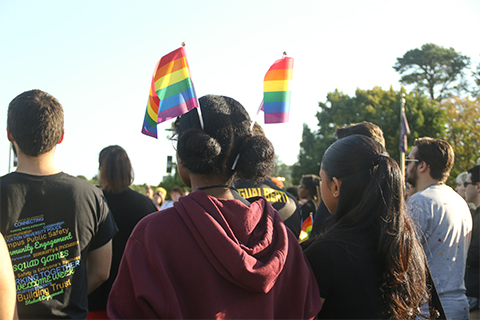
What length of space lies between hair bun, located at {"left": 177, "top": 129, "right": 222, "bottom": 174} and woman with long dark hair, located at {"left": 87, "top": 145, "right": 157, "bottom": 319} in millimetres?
1957

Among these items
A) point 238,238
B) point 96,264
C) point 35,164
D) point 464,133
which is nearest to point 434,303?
point 238,238

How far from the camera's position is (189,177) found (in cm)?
179

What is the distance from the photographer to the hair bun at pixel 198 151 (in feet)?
5.37

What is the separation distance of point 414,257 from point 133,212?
239 cm

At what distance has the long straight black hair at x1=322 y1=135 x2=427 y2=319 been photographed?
1843 millimetres

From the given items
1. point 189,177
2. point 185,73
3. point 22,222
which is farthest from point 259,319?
point 22,222

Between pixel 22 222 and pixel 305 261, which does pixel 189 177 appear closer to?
pixel 305 261

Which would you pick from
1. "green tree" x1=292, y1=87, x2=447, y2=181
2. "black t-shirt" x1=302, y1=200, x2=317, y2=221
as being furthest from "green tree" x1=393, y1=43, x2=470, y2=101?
"black t-shirt" x1=302, y1=200, x2=317, y2=221

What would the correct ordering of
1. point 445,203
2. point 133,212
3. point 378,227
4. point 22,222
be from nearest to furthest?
point 378,227 → point 22,222 → point 445,203 → point 133,212

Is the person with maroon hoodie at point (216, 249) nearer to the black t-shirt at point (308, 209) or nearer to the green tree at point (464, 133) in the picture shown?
the black t-shirt at point (308, 209)

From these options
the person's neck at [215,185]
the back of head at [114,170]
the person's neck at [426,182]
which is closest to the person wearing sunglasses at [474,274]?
the person's neck at [426,182]

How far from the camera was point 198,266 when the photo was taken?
1497 millimetres

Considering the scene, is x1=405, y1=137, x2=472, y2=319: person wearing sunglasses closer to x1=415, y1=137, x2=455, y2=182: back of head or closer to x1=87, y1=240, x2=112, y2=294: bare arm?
x1=415, y1=137, x2=455, y2=182: back of head

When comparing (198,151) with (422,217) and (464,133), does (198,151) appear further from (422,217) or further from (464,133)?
(464,133)
